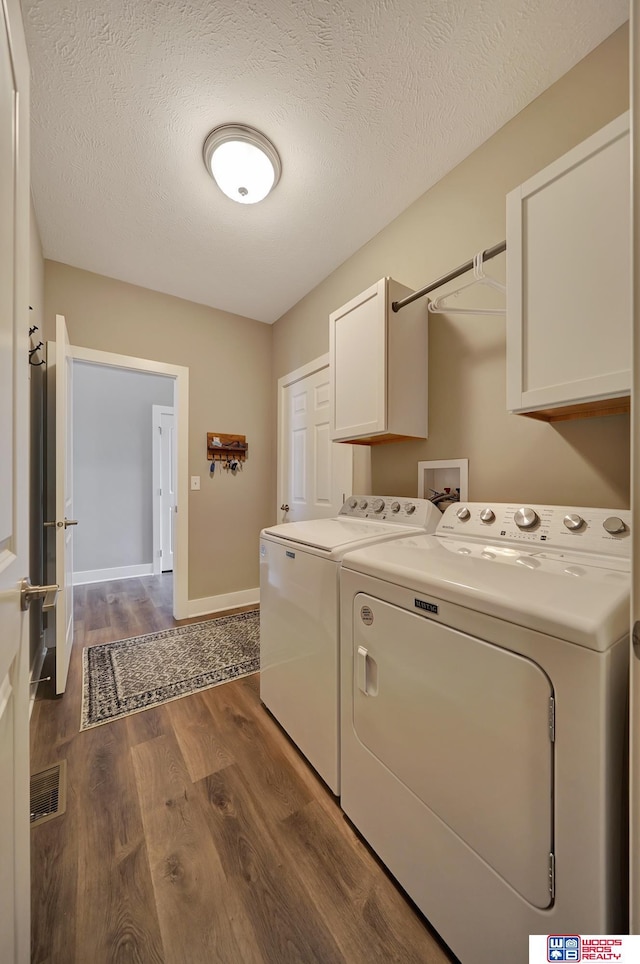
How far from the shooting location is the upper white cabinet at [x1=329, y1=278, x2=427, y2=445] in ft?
5.47

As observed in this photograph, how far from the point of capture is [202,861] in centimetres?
111

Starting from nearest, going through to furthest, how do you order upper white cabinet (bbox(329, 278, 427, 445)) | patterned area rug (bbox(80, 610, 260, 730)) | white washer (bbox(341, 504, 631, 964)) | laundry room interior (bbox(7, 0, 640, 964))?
white washer (bbox(341, 504, 631, 964)) < laundry room interior (bbox(7, 0, 640, 964)) < upper white cabinet (bbox(329, 278, 427, 445)) < patterned area rug (bbox(80, 610, 260, 730))

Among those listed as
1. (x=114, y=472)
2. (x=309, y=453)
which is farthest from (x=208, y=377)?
(x=114, y=472)

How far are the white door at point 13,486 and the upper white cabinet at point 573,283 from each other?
1276 millimetres

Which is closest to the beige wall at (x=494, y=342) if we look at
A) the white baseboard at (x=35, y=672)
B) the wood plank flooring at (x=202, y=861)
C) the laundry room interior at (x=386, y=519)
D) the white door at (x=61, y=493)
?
the laundry room interior at (x=386, y=519)

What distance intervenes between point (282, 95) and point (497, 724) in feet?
7.14

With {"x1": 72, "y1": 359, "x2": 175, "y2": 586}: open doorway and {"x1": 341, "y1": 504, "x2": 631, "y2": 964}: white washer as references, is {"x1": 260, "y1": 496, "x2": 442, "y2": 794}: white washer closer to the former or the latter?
{"x1": 341, "y1": 504, "x2": 631, "y2": 964}: white washer

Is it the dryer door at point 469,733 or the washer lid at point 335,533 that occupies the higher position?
the washer lid at point 335,533

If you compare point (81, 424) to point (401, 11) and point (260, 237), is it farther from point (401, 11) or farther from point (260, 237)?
point (401, 11)

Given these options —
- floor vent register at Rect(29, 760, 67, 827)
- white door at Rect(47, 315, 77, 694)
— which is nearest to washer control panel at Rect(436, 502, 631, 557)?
floor vent register at Rect(29, 760, 67, 827)

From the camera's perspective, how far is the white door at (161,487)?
14.1 ft

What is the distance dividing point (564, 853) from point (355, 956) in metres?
0.67

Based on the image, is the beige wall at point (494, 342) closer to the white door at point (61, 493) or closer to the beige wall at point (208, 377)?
the beige wall at point (208, 377)

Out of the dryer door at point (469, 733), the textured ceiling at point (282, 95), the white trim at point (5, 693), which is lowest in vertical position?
the dryer door at point (469, 733)
